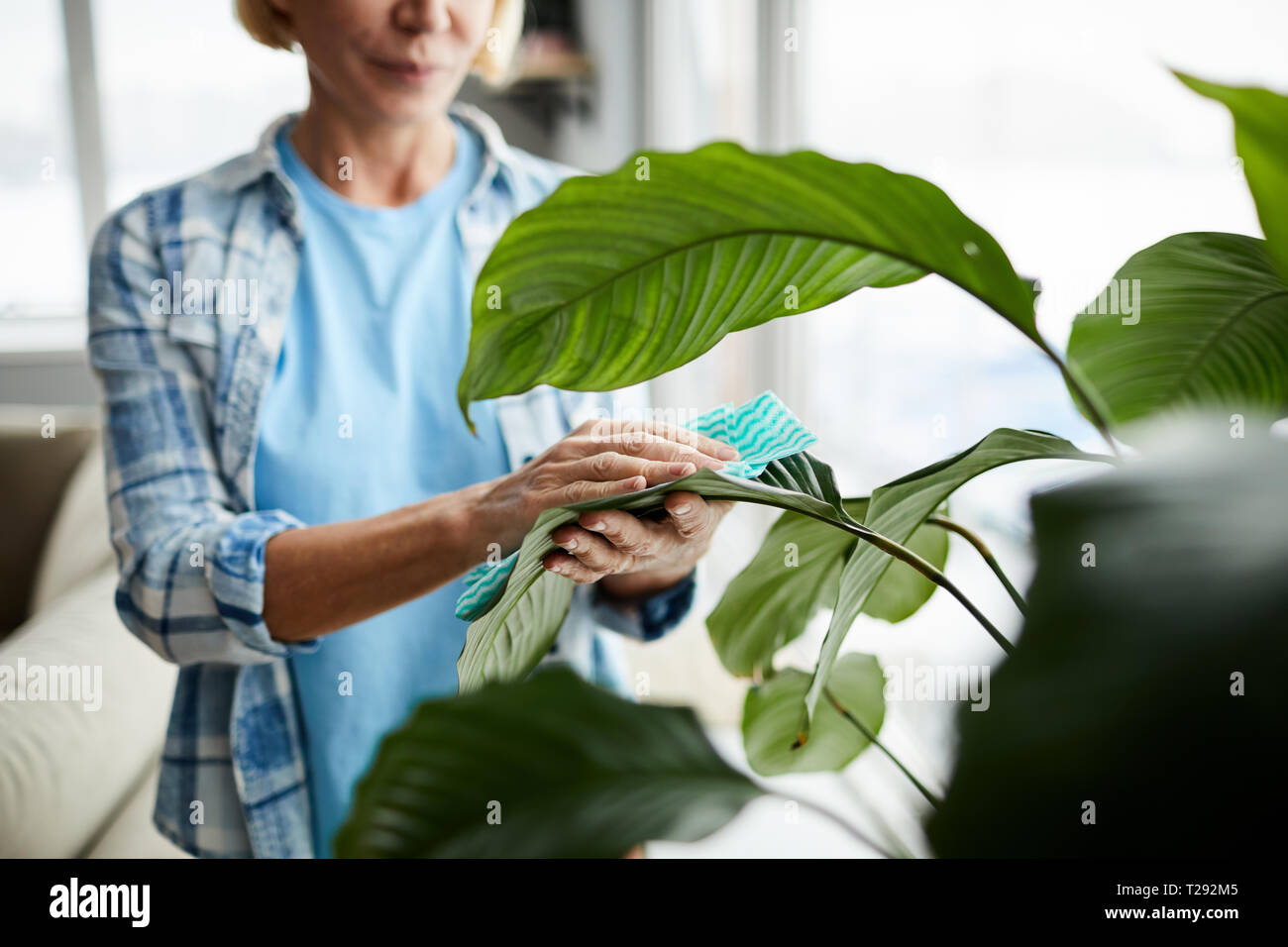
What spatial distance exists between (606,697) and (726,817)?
34mm

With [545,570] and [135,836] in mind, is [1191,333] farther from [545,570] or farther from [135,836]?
[135,836]

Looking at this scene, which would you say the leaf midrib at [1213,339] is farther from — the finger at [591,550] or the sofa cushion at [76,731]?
the sofa cushion at [76,731]

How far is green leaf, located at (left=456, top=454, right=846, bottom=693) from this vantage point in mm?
234

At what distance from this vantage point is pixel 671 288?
27 centimetres

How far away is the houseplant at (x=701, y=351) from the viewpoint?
17 centimetres

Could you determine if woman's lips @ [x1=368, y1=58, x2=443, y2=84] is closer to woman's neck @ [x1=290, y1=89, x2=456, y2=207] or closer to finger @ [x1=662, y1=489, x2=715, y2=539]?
woman's neck @ [x1=290, y1=89, x2=456, y2=207]

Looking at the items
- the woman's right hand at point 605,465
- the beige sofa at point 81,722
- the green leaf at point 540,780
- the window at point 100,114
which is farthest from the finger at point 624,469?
the window at point 100,114

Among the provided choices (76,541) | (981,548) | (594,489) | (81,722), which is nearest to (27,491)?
(76,541)

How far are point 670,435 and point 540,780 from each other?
7.3 inches

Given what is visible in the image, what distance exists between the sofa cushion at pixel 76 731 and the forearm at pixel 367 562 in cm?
40

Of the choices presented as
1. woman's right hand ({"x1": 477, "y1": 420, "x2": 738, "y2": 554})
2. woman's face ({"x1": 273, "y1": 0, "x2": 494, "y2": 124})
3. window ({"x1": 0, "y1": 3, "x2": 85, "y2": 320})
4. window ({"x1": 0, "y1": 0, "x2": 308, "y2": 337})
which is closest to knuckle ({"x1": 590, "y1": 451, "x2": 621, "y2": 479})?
woman's right hand ({"x1": 477, "y1": 420, "x2": 738, "y2": 554})

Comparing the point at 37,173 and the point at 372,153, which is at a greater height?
the point at 37,173

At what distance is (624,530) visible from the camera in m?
0.29
